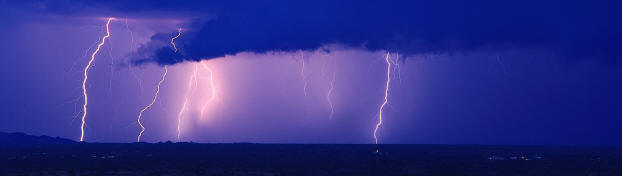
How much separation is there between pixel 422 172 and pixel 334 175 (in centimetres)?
492

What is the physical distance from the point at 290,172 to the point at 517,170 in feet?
41.7

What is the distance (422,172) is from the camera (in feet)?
128

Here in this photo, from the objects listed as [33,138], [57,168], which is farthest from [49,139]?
[57,168]

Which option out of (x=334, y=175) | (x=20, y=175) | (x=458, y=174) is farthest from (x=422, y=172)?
(x=20, y=175)

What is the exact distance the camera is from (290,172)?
38312 millimetres

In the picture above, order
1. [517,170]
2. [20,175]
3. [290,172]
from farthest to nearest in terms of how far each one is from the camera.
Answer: [517,170] < [290,172] < [20,175]

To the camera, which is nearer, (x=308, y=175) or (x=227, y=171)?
(x=308, y=175)

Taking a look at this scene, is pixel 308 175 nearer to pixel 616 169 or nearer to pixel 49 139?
pixel 616 169

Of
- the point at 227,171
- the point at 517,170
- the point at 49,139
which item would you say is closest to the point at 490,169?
the point at 517,170

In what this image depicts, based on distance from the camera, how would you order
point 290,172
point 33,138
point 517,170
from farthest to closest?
point 33,138
point 517,170
point 290,172

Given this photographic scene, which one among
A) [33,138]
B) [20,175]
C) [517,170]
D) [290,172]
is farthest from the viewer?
[33,138]

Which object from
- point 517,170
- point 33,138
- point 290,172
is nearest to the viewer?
point 290,172

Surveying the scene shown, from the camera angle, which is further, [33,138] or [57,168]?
[33,138]

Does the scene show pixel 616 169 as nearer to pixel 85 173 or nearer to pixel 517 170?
pixel 517 170
